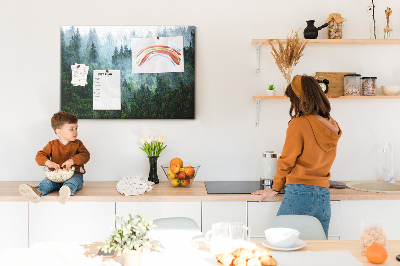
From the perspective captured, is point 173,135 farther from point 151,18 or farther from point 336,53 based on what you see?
point 336,53

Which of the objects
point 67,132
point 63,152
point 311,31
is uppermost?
point 311,31

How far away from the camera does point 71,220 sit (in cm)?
270

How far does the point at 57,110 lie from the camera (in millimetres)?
3229

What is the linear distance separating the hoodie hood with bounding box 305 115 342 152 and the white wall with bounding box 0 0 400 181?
0.90 m

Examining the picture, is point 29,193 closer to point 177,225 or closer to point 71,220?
point 71,220

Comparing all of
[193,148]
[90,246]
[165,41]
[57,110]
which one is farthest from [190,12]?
[90,246]

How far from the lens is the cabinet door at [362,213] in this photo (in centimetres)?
271

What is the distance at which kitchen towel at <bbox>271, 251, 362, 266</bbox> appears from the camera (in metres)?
1.49

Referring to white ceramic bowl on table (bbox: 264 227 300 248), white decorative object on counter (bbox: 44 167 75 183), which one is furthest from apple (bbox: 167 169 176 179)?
white ceramic bowl on table (bbox: 264 227 300 248)

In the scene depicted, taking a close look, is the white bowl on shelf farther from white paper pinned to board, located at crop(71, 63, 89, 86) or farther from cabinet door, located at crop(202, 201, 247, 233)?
white paper pinned to board, located at crop(71, 63, 89, 86)

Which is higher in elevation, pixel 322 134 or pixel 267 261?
pixel 322 134

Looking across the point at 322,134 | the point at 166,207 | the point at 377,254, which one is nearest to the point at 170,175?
the point at 166,207

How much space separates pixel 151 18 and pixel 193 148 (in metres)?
1.01

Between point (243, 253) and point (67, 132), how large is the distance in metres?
1.87
